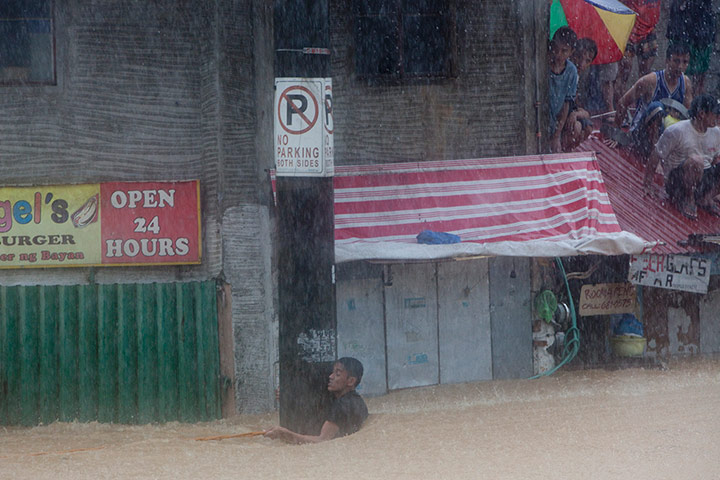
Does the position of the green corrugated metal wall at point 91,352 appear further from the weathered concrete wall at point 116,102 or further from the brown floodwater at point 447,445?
the weathered concrete wall at point 116,102

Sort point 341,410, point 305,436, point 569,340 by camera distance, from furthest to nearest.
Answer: point 569,340
point 341,410
point 305,436

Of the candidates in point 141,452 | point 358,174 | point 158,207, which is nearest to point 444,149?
point 358,174

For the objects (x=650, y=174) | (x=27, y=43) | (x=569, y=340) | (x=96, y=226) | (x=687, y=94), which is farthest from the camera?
(x=687, y=94)

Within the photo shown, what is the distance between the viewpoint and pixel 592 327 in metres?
11.4

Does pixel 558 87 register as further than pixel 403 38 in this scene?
Yes

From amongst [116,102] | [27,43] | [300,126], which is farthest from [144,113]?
[300,126]

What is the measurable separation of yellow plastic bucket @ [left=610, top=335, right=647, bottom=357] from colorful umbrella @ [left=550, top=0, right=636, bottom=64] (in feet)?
13.0

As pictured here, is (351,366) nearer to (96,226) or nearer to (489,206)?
Answer: (489,206)

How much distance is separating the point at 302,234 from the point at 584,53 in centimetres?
610

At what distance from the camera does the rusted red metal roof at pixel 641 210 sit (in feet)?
34.0

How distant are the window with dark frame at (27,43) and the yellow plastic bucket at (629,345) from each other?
26.7 feet

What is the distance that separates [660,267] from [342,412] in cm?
573

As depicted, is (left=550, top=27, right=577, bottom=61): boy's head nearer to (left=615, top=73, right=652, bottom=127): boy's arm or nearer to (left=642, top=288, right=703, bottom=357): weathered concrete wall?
(left=615, top=73, right=652, bottom=127): boy's arm

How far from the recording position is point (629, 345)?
36.4 feet
